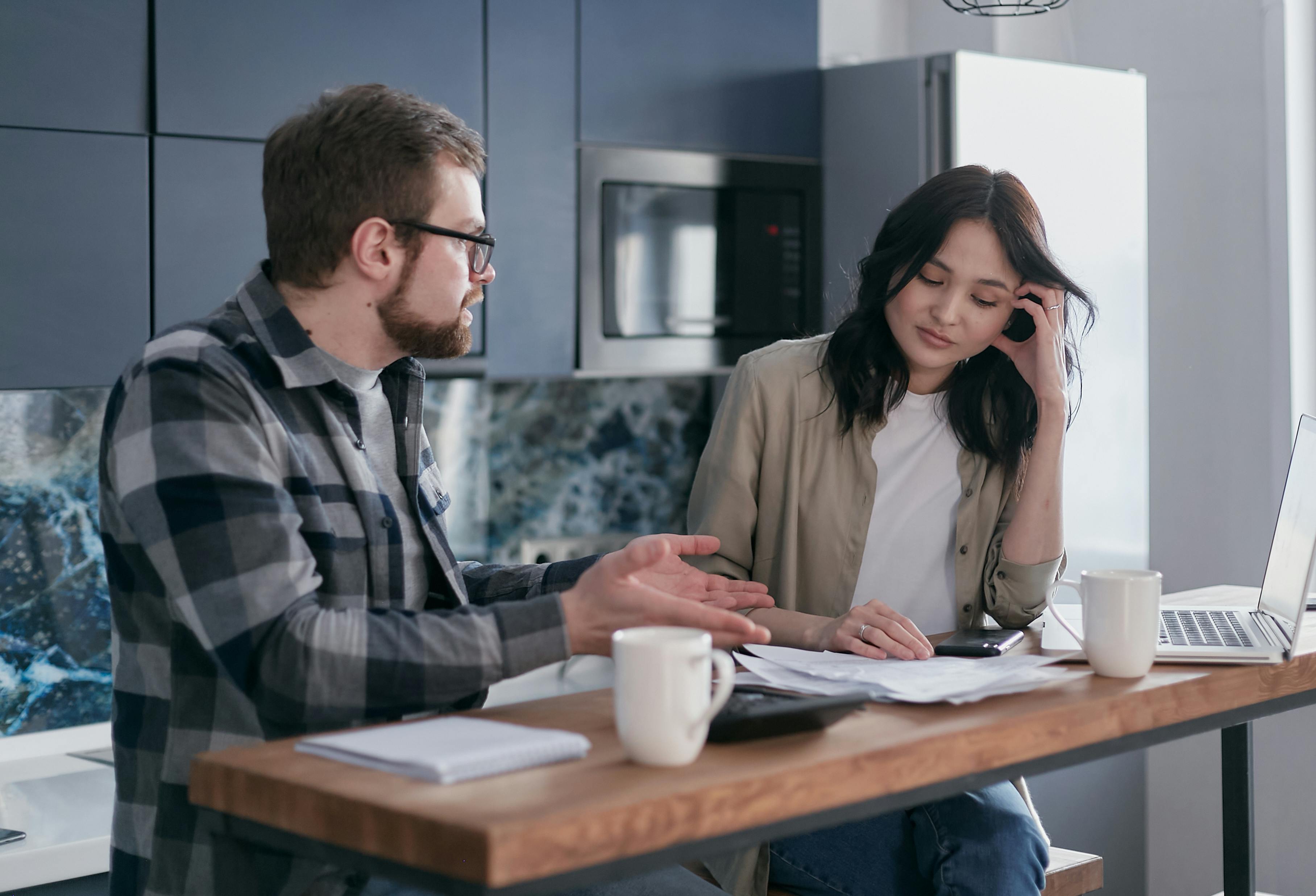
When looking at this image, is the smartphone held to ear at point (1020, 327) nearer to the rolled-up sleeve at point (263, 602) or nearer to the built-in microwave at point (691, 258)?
the built-in microwave at point (691, 258)

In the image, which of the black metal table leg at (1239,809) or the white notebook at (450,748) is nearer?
the white notebook at (450,748)

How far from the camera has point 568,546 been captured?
320 cm

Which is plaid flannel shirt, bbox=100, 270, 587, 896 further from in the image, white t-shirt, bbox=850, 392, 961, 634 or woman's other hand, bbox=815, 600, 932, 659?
white t-shirt, bbox=850, 392, 961, 634

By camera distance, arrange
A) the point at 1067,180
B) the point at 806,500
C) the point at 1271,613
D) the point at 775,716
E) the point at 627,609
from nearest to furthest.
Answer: the point at 775,716 < the point at 627,609 < the point at 1271,613 < the point at 806,500 < the point at 1067,180

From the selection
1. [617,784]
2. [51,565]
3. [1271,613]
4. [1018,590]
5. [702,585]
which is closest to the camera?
[617,784]

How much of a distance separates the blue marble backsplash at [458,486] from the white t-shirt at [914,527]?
4.24 feet

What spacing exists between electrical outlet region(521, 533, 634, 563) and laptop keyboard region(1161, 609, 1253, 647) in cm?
159

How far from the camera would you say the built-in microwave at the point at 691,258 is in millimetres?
2664

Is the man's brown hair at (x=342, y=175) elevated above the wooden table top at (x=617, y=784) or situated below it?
above

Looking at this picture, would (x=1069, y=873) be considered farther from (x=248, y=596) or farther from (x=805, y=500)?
(x=248, y=596)

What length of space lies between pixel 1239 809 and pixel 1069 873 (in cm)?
25

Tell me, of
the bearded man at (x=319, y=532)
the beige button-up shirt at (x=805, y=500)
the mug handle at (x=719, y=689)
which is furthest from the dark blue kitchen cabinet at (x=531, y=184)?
the mug handle at (x=719, y=689)

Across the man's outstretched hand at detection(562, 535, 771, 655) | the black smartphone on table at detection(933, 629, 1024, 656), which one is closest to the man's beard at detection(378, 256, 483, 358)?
the man's outstretched hand at detection(562, 535, 771, 655)

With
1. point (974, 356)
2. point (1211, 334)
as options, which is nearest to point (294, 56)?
point (974, 356)
